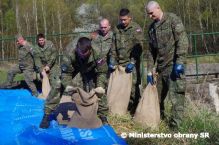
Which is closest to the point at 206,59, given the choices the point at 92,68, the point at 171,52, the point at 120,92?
the point at 120,92

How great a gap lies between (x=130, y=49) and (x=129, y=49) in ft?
0.06

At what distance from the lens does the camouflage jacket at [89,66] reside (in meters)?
5.55

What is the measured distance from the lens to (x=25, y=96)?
841 cm

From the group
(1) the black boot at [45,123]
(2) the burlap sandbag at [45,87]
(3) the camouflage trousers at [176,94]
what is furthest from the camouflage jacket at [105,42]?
(2) the burlap sandbag at [45,87]

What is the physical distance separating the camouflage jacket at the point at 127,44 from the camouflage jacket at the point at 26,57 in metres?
2.81

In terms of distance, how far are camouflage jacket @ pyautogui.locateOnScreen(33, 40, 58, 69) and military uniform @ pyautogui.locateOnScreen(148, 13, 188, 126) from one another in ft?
11.3

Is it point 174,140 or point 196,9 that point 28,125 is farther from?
point 196,9

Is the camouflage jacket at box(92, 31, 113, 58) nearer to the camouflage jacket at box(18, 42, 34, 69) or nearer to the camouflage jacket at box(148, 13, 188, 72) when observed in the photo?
the camouflage jacket at box(148, 13, 188, 72)

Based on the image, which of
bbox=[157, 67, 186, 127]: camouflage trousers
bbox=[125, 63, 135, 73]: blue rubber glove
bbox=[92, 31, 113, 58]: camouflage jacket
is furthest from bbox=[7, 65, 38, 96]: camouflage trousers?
bbox=[157, 67, 186, 127]: camouflage trousers

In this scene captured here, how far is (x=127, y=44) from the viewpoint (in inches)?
265

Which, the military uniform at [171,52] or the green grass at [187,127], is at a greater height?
the military uniform at [171,52]

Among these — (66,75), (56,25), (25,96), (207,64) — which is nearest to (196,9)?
(56,25)

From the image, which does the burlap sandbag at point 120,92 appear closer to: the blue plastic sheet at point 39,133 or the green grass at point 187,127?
the green grass at point 187,127

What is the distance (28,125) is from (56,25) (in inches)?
939
